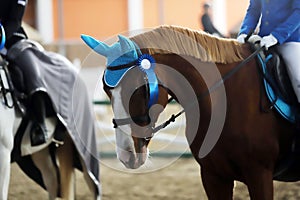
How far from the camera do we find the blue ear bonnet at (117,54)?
3.08m

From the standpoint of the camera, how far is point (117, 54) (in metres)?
3.10

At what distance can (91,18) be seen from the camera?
761 inches

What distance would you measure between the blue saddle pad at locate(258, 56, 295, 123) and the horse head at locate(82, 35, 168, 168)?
26.2 inches

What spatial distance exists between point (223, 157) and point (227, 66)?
466mm

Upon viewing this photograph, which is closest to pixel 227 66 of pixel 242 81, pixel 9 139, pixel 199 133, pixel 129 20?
pixel 242 81

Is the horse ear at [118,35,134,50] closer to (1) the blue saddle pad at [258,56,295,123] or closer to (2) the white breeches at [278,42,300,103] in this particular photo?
(1) the blue saddle pad at [258,56,295,123]

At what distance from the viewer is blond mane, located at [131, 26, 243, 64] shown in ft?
10.5

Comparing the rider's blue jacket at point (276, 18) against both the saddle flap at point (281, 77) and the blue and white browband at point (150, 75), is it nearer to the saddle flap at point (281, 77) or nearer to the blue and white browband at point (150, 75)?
the saddle flap at point (281, 77)

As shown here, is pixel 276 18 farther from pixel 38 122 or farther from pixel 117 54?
pixel 38 122

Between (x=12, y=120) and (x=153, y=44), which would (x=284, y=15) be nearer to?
(x=153, y=44)

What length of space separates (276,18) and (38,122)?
221 centimetres

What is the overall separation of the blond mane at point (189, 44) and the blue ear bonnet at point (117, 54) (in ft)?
0.30

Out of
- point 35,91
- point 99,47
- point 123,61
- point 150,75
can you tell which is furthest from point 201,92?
point 35,91

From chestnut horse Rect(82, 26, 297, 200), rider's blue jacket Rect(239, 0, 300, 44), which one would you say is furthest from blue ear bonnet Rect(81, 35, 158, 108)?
rider's blue jacket Rect(239, 0, 300, 44)
